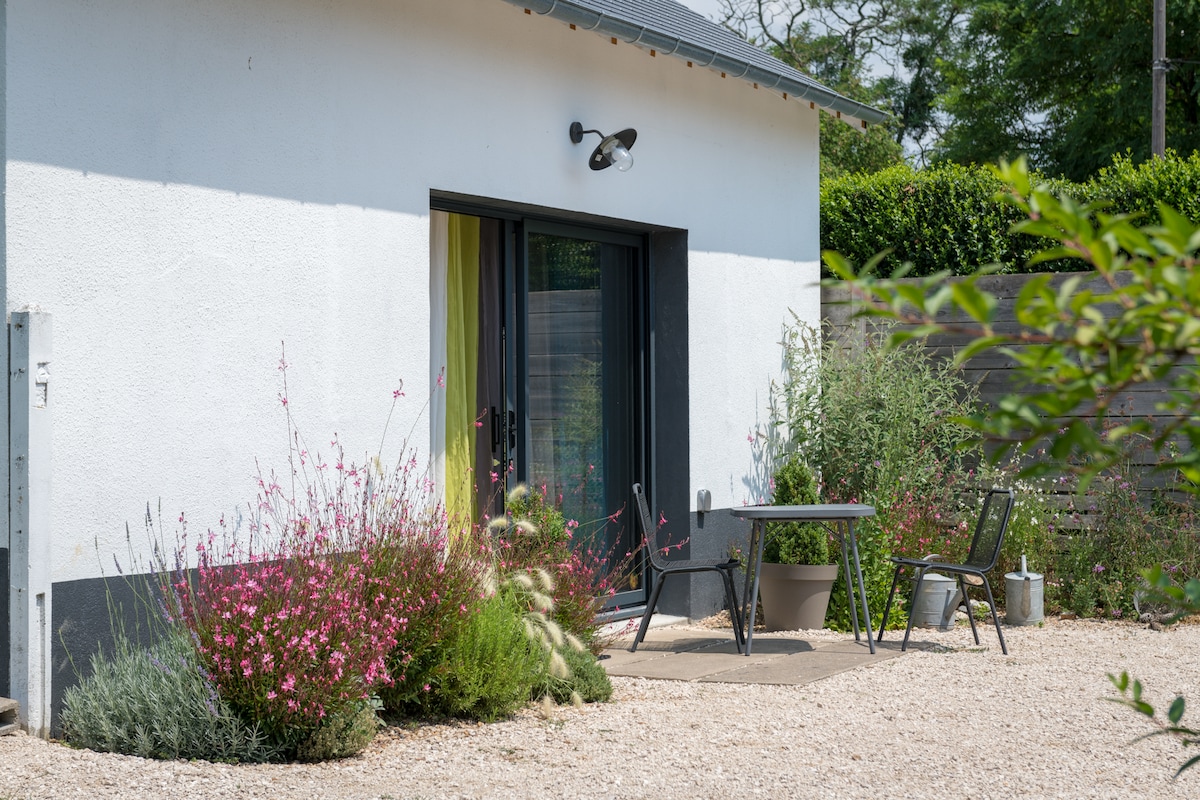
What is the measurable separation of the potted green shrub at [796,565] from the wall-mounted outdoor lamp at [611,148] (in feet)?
7.06

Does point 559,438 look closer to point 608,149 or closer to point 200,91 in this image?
point 608,149

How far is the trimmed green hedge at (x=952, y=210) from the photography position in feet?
35.6

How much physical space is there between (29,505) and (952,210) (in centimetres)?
874

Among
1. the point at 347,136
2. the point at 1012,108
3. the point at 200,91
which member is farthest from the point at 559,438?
the point at 1012,108

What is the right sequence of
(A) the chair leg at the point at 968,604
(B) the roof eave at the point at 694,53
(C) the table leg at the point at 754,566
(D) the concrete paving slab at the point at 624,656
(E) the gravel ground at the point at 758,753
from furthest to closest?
1. (A) the chair leg at the point at 968,604
2. (C) the table leg at the point at 754,566
3. (D) the concrete paving slab at the point at 624,656
4. (B) the roof eave at the point at 694,53
5. (E) the gravel ground at the point at 758,753

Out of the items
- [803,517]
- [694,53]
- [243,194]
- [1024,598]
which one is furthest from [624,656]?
[694,53]

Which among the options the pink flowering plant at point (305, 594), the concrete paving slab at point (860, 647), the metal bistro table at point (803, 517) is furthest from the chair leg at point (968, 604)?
the pink flowering plant at point (305, 594)

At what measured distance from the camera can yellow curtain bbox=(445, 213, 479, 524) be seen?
24.0ft

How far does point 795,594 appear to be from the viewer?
25.9 ft

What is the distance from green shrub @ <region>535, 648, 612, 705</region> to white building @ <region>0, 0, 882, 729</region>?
4.65 ft

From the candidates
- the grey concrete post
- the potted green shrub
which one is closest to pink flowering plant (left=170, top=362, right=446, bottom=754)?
the grey concrete post

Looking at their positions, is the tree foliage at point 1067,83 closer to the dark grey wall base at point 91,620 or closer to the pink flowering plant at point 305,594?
the pink flowering plant at point 305,594

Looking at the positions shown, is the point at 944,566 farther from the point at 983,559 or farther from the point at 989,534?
the point at 989,534

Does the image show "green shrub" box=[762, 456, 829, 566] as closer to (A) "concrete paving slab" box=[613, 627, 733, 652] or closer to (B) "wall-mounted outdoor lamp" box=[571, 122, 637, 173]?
(A) "concrete paving slab" box=[613, 627, 733, 652]
